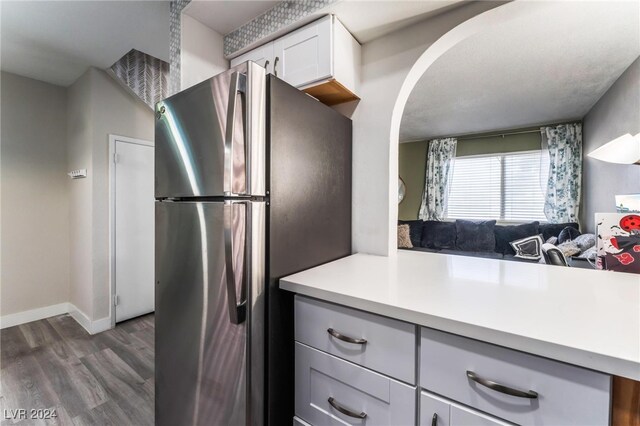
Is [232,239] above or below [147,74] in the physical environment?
below

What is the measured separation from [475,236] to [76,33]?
206 inches

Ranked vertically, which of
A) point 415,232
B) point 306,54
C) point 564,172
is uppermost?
point 306,54

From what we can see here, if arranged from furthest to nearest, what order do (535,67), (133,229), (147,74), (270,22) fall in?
(133,229) < (535,67) < (147,74) < (270,22)

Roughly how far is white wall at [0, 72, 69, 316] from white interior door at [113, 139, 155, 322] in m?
0.79

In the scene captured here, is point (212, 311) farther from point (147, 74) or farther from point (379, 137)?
point (147, 74)

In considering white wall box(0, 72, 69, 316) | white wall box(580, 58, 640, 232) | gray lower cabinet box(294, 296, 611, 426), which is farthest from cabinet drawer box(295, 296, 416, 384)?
white wall box(0, 72, 69, 316)

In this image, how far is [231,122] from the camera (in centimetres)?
91

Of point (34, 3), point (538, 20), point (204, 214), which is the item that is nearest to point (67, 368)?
point (204, 214)

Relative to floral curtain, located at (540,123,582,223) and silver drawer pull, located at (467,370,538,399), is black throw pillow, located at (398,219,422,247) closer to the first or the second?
floral curtain, located at (540,123,582,223)

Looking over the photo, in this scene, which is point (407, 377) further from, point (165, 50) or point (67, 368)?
point (165, 50)

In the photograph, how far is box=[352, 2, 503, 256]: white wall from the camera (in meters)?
1.41

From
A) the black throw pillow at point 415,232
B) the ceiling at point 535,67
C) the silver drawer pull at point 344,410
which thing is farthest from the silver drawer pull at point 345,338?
the black throw pillow at point 415,232

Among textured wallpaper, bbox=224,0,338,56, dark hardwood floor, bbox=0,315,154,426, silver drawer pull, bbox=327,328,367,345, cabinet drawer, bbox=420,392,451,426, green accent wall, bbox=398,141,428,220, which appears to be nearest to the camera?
cabinet drawer, bbox=420,392,451,426

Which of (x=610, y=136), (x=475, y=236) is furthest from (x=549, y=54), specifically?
(x=475, y=236)
